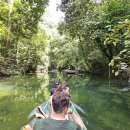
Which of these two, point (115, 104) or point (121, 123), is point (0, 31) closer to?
point (115, 104)

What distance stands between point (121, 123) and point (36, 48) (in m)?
28.6

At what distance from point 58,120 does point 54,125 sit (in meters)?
0.09

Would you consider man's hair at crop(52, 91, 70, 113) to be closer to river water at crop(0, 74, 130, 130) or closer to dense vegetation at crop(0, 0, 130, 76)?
river water at crop(0, 74, 130, 130)

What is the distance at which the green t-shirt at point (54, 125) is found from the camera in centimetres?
293

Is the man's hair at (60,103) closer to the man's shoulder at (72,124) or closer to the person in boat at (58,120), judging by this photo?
the person in boat at (58,120)

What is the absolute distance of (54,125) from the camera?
2.95m

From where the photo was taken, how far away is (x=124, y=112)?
35.4 ft

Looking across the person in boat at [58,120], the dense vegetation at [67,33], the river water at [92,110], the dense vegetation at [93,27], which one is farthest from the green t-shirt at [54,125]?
the dense vegetation at [67,33]

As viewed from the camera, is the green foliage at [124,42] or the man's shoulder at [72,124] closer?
the man's shoulder at [72,124]

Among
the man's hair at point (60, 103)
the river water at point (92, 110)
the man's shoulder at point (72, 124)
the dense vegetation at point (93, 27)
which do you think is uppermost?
the dense vegetation at point (93, 27)

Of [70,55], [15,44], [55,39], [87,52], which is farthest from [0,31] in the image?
[55,39]

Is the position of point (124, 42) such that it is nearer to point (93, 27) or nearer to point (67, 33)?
Result: point (93, 27)

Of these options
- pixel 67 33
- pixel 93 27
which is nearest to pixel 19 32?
pixel 67 33

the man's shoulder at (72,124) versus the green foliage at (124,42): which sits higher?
the green foliage at (124,42)
